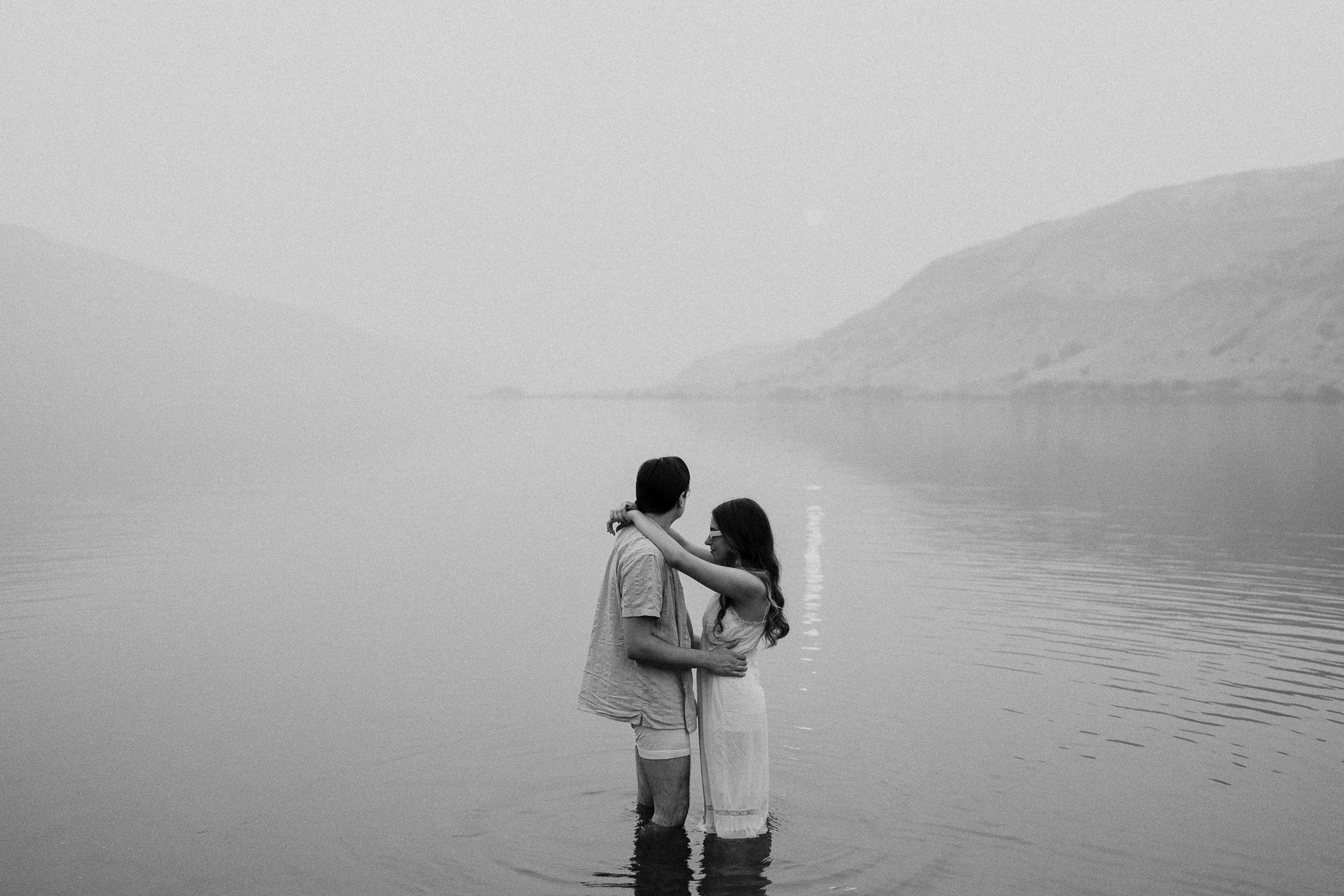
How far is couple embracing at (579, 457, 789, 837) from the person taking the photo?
23.5ft

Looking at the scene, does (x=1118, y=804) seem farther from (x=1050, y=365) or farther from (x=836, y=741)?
(x=1050, y=365)

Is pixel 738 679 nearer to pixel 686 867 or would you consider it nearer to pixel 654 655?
pixel 654 655

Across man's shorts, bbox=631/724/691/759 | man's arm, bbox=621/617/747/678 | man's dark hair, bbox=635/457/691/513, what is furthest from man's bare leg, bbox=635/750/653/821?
man's dark hair, bbox=635/457/691/513

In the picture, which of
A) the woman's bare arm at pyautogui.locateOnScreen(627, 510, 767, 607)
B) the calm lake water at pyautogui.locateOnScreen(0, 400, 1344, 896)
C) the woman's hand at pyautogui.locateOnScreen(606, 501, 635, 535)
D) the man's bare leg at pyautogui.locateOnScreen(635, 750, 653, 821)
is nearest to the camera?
the woman's bare arm at pyautogui.locateOnScreen(627, 510, 767, 607)

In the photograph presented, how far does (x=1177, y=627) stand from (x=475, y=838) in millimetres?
10230

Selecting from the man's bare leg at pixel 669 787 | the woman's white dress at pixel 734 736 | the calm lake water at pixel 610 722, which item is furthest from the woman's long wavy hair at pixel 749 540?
the calm lake water at pixel 610 722

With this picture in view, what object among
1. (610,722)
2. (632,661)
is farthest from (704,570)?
(610,722)

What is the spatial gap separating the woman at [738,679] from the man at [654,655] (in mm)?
124

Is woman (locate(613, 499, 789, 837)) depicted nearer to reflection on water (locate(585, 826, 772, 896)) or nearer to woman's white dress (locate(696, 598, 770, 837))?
woman's white dress (locate(696, 598, 770, 837))

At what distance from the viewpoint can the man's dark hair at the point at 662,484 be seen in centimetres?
713

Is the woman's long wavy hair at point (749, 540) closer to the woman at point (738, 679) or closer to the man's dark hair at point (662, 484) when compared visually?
the woman at point (738, 679)

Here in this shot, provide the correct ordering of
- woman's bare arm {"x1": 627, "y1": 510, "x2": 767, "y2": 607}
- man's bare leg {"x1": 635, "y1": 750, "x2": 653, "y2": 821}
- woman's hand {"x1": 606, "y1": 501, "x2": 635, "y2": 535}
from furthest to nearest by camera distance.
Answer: man's bare leg {"x1": 635, "y1": 750, "x2": 653, "y2": 821}
woman's hand {"x1": 606, "y1": 501, "x2": 635, "y2": 535}
woman's bare arm {"x1": 627, "y1": 510, "x2": 767, "y2": 607}

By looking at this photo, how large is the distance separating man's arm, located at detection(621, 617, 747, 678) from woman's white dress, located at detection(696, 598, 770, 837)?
0.13m

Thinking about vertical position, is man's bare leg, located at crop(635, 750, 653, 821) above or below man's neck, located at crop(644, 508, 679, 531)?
below
